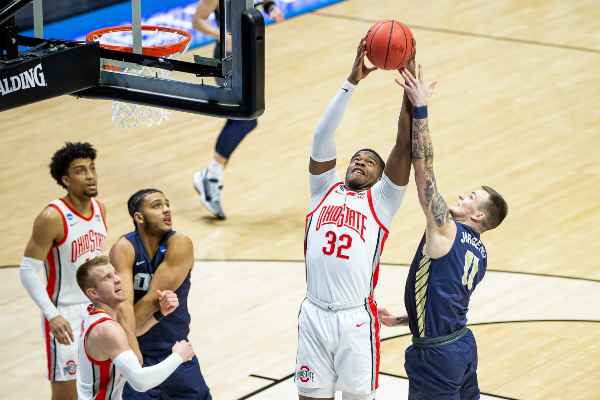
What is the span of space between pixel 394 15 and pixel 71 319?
9484 mm

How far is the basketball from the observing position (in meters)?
5.86

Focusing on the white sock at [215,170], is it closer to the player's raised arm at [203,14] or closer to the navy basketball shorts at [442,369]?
the player's raised arm at [203,14]

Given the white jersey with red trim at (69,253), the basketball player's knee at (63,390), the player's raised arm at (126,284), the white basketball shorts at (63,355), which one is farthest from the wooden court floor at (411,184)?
the player's raised arm at (126,284)

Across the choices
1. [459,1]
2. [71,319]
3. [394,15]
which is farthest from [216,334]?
[459,1]

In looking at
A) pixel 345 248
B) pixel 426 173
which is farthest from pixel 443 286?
pixel 426 173

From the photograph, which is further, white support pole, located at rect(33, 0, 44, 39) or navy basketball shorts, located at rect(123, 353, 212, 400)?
navy basketball shorts, located at rect(123, 353, 212, 400)

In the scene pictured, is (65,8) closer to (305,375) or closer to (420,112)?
(305,375)

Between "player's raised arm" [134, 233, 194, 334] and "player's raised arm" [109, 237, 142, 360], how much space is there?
0.08 metres

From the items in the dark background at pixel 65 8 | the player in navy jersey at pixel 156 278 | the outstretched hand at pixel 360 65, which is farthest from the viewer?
the dark background at pixel 65 8

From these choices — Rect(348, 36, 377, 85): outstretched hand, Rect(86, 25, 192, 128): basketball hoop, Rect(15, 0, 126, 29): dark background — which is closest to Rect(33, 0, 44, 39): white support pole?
Rect(86, 25, 192, 128): basketball hoop

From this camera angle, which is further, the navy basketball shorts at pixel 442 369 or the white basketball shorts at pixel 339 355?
the white basketball shorts at pixel 339 355

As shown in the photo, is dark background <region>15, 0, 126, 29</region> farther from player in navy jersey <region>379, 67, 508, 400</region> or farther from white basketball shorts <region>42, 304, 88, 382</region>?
player in navy jersey <region>379, 67, 508, 400</region>

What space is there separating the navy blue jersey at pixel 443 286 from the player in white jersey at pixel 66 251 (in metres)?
1.92

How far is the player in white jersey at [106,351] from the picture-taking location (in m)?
5.58
